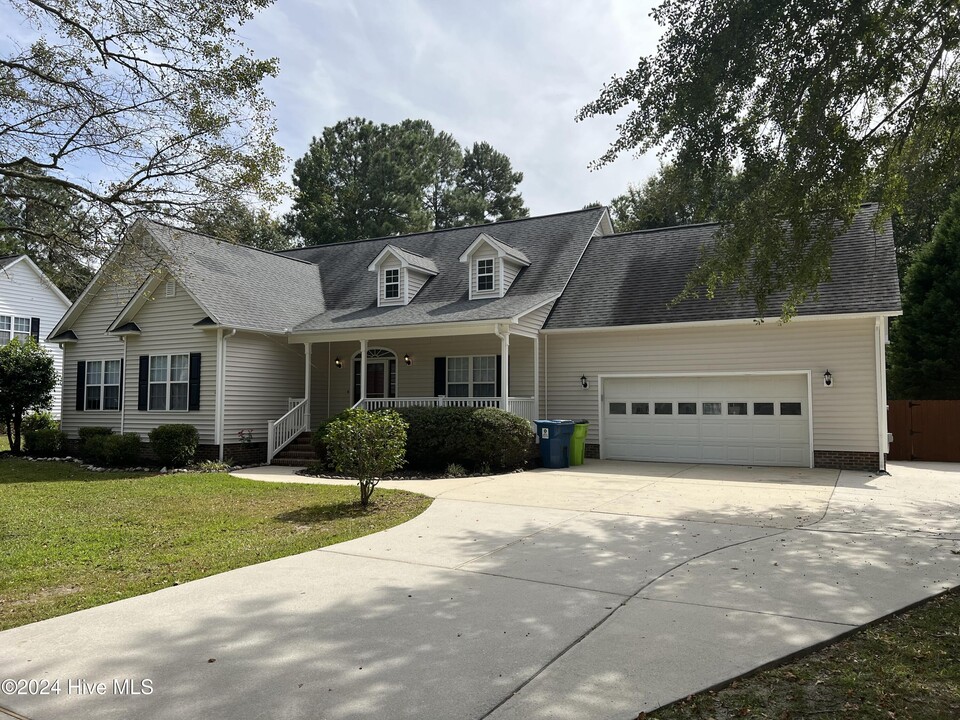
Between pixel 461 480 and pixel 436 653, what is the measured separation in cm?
896

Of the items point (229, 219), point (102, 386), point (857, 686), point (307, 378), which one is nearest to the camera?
point (857, 686)

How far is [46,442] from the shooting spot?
18250 mm

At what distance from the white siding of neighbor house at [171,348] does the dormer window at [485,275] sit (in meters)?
6.95

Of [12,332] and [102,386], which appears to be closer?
[102,386]

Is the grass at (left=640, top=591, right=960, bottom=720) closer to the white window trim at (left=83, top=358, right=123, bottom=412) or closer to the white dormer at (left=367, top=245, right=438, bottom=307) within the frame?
the white dormer at (left=367, top=245, right=438, bottom=307)

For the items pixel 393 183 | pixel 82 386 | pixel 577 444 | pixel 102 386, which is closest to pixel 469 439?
pixel 577 444

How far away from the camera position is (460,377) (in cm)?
1838

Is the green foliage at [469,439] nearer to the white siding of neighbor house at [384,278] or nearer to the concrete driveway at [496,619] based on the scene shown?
the white siding of neighbor house at [384,278]

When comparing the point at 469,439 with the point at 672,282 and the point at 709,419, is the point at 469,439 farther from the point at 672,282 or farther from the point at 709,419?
the point at 672,282

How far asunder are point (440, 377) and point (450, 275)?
3.36 meters

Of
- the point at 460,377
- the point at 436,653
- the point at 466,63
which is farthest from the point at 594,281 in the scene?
the point at 436,653

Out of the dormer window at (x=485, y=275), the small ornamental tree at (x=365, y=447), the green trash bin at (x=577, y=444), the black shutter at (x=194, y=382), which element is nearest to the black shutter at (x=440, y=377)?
the dormer window at (x=485, y=275)

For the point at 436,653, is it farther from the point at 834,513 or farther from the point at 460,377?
the point at 460,377

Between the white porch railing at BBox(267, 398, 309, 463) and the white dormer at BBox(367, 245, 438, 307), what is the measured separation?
378 centimetres
